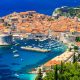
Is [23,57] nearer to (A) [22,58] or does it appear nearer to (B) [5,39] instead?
(A) [22,58]

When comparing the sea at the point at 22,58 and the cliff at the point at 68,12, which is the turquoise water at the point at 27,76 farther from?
the cliff at the point at 68,12

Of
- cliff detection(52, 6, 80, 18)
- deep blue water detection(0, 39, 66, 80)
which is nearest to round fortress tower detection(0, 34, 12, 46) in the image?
deep blue water detection(0, 39, 66, 80)

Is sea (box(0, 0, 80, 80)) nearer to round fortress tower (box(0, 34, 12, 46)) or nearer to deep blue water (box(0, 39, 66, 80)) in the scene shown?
deep blue water (box(0, 39, 66, 80))

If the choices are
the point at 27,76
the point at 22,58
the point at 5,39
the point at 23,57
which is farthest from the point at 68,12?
the point at 27,76

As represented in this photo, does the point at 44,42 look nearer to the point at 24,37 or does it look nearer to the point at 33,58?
the point at 24,37

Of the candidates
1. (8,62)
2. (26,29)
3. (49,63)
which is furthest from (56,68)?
(26,29)

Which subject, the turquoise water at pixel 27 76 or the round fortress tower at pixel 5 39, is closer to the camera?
the turquoise water at pixel 27 76

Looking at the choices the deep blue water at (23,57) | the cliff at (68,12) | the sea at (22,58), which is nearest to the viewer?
the sea at (22,58)

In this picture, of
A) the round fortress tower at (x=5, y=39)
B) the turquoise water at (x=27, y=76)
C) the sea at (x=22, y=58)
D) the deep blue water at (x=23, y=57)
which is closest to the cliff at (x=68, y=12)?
the deep blue water at (x=23, y=57)
